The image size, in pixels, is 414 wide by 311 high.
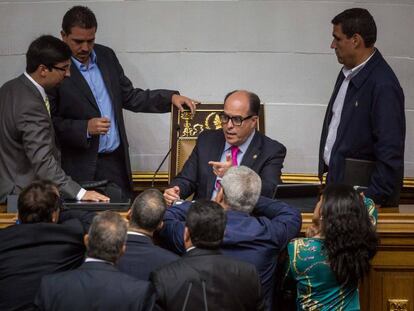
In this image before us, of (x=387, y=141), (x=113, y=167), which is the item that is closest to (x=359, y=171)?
(x=387, y=141)

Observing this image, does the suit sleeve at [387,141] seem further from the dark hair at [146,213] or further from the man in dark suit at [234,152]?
the dark hair at [146,213]

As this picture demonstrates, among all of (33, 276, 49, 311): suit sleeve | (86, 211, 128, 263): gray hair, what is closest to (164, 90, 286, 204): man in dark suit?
(86, 211, 128, 263): gray hair

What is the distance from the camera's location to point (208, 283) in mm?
3379

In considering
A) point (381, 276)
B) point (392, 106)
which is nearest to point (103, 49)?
point (392, 106)

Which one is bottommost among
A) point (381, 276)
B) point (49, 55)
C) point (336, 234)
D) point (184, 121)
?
point (381, 276)

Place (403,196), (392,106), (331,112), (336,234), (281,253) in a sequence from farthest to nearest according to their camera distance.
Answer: (403,196)
(331,112)
(392,106)
(281,253)
(336,234)

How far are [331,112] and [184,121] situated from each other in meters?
0.79

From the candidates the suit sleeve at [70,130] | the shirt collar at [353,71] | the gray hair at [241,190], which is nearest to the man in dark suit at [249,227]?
the gray hair at [241,190]

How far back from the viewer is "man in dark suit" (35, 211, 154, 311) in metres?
3.27

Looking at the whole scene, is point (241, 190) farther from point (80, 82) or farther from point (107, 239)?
point (80, 82)

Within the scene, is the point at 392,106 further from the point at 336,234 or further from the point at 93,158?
the point at 93,158

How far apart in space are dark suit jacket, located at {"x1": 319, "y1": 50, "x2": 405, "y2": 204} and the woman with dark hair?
2.71 feet

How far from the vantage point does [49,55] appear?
4.66 metres

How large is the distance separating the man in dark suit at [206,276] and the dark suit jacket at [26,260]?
0.46 metres
